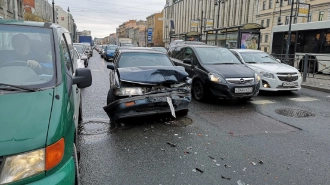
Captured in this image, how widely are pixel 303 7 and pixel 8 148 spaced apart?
20.1m

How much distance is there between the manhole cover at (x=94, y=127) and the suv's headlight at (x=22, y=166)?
317cm

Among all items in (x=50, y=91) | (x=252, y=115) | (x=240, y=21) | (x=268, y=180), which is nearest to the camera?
(x=50, y=91)

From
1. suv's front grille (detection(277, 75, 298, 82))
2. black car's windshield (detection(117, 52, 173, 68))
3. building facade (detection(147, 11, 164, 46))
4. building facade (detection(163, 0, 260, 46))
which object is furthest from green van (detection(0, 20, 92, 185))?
building facade (detection(147, 11, 164, 46))

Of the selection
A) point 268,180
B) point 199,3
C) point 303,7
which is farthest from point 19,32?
point 199,3

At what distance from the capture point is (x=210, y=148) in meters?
4.43

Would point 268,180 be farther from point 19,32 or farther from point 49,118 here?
point 19,32

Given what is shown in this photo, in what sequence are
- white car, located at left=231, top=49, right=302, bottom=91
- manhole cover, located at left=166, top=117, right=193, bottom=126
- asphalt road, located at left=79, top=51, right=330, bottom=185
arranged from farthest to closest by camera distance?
white car, located at left=231, top=49, right=302, bottom=91 < manhole cover, located at left=166, top=117, right=193, bottom=126 < asphalt road, located at left=79, top=51, right=330, bottom=185

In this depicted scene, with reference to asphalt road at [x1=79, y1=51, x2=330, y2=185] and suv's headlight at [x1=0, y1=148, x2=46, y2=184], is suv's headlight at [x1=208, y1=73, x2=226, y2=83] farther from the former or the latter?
suv's headlight at [x1=0, y1=148, x2=46, y2=184]

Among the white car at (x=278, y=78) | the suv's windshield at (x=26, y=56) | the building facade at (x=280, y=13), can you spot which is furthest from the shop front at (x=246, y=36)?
the building facade at (x=280, y=13)

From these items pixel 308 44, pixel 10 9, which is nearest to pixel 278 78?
pixel 308 44

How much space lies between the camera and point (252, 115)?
665cm

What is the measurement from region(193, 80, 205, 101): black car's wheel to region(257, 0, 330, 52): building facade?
4266 centimetres

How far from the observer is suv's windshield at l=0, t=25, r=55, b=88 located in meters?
2.71

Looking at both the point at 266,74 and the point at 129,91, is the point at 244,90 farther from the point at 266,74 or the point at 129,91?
the point at 129,91
